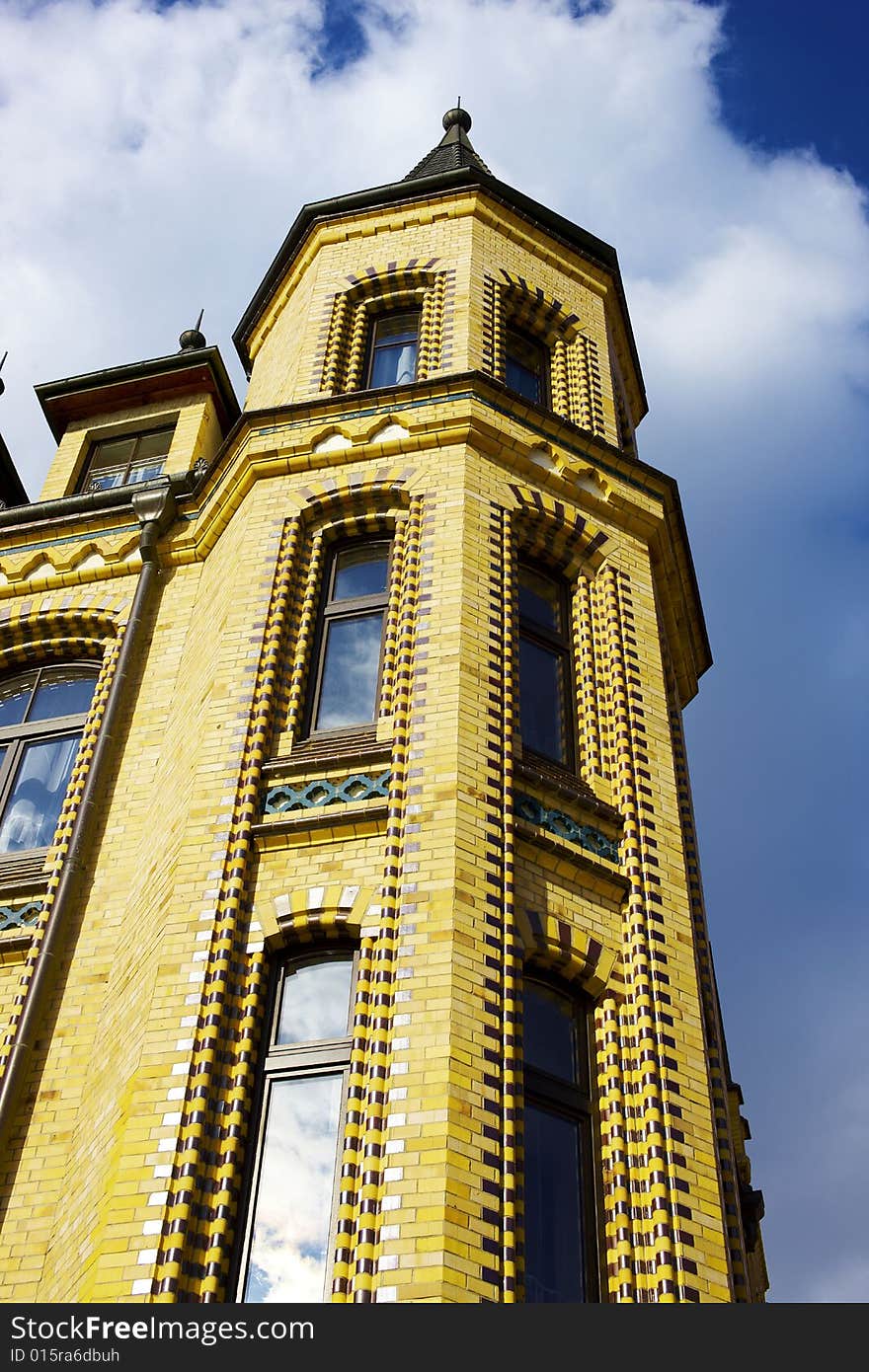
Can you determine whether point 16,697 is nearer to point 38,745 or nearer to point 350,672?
point 38,745

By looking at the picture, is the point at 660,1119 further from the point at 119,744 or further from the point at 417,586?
the point at 119,744

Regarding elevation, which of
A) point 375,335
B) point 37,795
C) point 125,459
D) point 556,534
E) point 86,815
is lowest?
point 86,815

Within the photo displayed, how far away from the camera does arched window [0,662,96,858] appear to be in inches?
535

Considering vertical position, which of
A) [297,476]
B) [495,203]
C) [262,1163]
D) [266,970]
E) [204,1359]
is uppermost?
[495,203]

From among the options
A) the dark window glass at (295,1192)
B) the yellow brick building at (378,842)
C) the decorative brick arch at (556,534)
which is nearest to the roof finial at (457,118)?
the yellow brick building at (378,842)

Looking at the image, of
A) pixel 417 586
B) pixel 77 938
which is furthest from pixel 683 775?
pixel 77 938

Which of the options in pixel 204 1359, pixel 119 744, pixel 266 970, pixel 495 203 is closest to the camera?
pixel 204 1359

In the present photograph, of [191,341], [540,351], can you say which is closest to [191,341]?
[191,341]

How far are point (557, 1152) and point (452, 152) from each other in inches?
583

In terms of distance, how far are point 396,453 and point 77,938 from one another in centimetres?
508

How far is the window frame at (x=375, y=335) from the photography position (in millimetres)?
16016

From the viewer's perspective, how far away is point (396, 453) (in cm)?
1399

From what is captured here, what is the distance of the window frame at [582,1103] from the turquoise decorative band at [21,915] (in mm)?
4235

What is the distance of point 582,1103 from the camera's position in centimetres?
979
